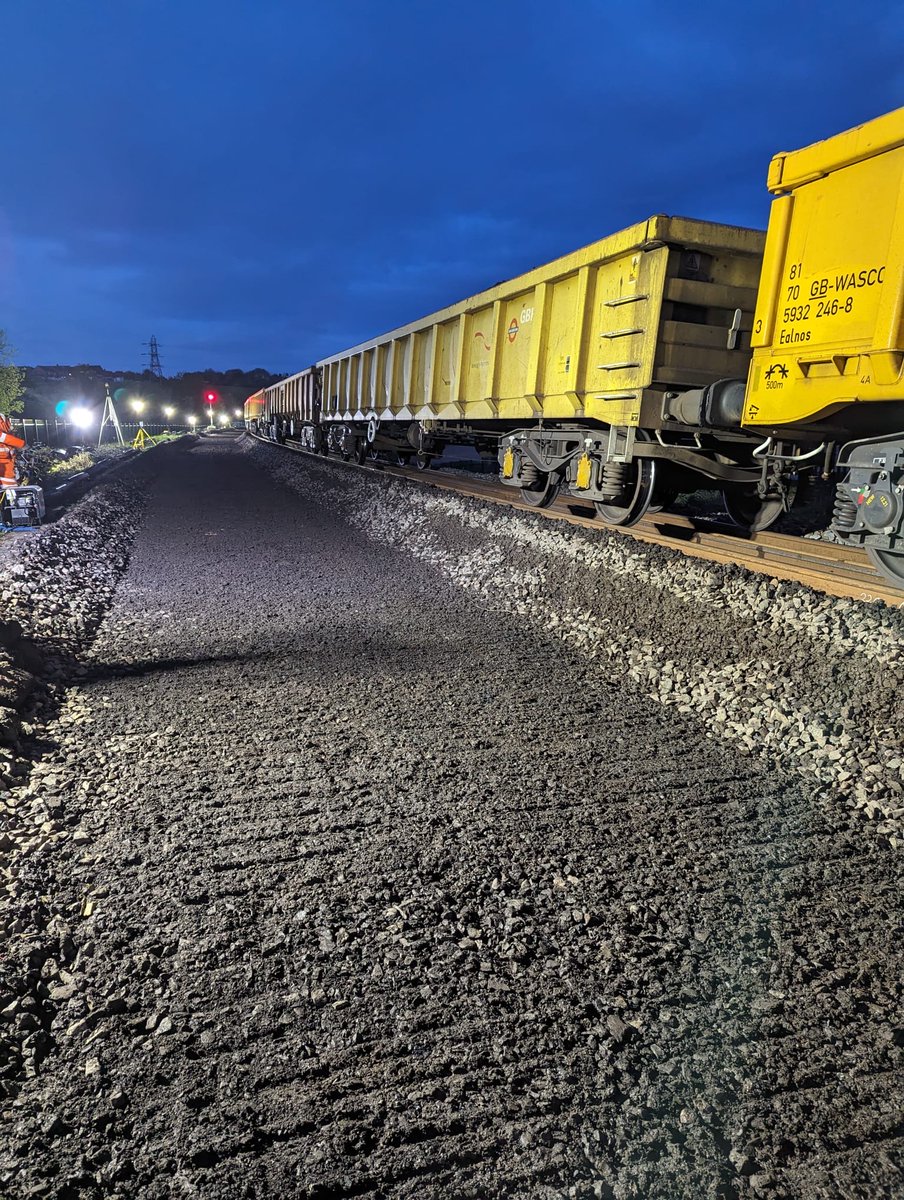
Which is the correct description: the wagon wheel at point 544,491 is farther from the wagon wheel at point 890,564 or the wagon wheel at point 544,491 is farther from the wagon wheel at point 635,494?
the wagon wheel at point 890,564

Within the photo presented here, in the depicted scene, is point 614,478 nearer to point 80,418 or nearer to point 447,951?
point 447,951

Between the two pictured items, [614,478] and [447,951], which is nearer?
[447,951]

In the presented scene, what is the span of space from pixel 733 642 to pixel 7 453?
10730 mm

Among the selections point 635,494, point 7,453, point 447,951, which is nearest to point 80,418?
point 7,453

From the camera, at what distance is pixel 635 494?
727 centimetres

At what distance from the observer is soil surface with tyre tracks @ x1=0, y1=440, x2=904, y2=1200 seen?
1.80 m

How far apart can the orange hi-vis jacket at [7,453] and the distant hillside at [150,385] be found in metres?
102

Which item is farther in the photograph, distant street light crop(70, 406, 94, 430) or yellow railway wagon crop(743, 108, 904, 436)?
distant street light crop(70, 406, 94, 430)

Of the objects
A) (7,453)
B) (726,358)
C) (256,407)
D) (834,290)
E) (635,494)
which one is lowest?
(7,453)

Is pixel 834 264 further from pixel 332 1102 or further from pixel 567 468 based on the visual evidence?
pixel 332 1102

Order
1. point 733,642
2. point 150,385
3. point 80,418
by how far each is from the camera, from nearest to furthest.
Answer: point 733,642 < point 80,418 < point 150,385

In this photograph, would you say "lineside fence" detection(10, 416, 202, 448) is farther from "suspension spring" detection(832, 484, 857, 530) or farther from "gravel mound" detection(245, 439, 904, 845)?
"suspension spring" detection(832, 484, 857, 530)

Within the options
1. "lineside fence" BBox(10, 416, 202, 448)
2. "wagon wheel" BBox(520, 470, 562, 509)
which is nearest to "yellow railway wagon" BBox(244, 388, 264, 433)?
"lineside fence" BBox(10, 416, 202, 448)

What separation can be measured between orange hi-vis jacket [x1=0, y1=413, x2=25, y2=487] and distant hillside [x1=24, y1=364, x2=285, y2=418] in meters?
102
